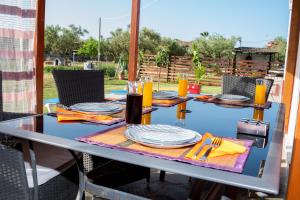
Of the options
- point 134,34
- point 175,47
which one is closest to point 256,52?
point 175,47

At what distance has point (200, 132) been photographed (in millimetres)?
1192

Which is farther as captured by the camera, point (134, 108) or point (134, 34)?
point (134, 34)

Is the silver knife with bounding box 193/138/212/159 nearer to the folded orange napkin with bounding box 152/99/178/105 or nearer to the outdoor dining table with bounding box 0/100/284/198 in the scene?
the outdoor dining table with bounding box 0/100/284/198

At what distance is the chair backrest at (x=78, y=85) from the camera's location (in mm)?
1975

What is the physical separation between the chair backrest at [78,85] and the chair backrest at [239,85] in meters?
1.15

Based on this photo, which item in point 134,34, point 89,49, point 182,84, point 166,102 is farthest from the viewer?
point 89,49

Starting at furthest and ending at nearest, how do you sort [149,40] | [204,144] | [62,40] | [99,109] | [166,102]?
1. [149,40]
2. [62,40]
3. [166,102]
4. [99,109]
5. [204,144]

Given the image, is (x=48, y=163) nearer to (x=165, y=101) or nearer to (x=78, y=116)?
(x=78, y=116)

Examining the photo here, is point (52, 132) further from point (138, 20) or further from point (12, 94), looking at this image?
point (138, 20)

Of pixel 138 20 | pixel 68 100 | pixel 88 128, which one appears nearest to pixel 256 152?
pixel 88 128

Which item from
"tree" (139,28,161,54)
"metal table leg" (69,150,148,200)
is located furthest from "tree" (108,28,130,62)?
"metal table leg" (69,150,148,200)

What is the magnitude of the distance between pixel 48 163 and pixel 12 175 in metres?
0.58

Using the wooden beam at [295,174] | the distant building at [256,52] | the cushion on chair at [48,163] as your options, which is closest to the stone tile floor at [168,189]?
the cushion on chair at [48,163]

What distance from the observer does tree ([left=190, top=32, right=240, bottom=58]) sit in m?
15.1
